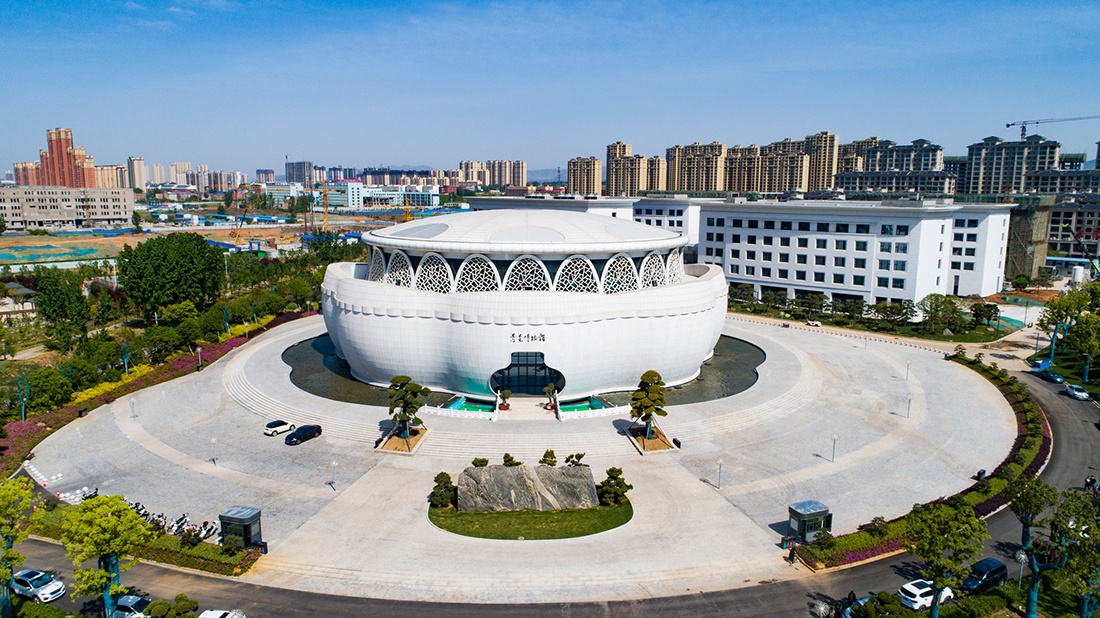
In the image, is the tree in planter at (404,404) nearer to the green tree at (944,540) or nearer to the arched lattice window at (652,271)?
the arched lattice window at (652,271)

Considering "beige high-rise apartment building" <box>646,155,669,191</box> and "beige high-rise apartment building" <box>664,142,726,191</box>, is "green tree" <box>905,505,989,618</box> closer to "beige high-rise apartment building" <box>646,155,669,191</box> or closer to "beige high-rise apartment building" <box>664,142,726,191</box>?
"beige high-rise apartment building" <box>664,142,726,191</box>

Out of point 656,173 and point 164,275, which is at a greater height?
point 656,173

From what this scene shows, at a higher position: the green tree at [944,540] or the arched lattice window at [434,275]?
the arched lattice window at [434,275]

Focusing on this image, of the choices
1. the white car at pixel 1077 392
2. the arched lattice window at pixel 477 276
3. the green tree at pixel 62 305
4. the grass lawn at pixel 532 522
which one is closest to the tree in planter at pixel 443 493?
the grass lawn at pixel 532 522

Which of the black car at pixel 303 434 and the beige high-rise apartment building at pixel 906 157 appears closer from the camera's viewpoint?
the black car at pixel 303 434

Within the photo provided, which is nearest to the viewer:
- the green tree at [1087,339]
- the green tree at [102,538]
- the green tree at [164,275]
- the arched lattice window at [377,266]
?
the green tree at [102,538]

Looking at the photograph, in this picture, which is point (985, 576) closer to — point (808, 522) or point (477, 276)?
point (808, 522)

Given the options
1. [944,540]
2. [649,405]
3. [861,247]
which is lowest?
[649,405]

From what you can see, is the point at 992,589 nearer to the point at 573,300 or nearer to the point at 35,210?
the point at 573,300

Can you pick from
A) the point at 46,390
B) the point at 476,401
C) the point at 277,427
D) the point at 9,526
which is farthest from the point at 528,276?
the point at 46,390
